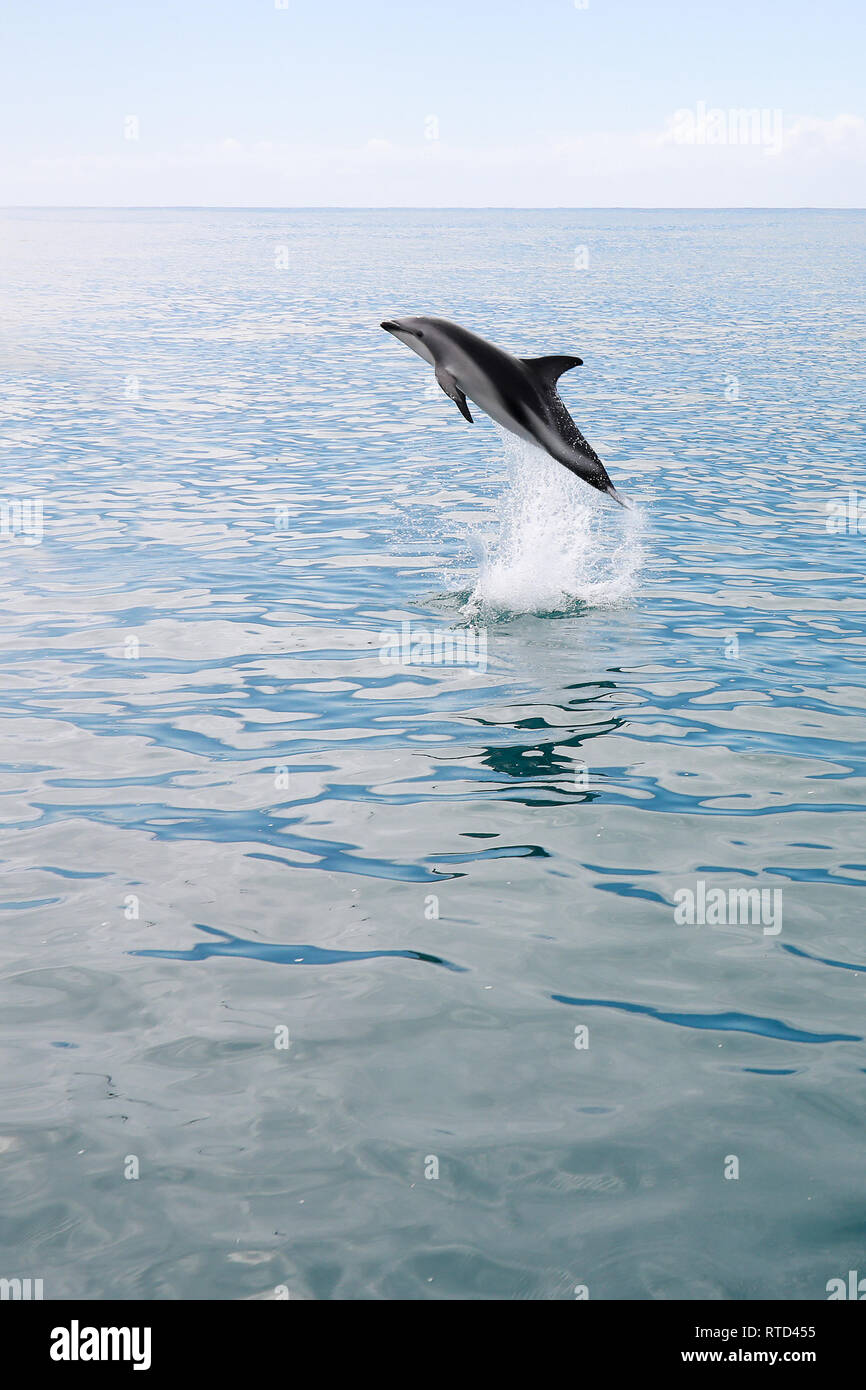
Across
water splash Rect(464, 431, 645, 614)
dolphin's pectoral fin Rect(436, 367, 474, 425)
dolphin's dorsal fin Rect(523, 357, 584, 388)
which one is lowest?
water splash Rect(464, 431, 645, 614)

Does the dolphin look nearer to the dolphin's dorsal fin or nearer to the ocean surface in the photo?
the dolphin's dorsal fin

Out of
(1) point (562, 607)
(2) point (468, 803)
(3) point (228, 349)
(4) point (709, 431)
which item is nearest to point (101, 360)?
(3) point (228, 349)

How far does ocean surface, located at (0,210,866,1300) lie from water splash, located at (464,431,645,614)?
0.08 m

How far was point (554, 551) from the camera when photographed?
54.5 feet

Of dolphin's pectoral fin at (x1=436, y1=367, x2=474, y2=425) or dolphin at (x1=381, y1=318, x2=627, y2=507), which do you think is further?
dolphin at (x1=381, y1=318, x2=627, y2=507)

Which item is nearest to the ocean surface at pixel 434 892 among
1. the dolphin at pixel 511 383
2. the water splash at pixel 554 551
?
the water splash at pixel 554 551

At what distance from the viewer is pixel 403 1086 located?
6406 millimetres

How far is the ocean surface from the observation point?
5480 millimetres

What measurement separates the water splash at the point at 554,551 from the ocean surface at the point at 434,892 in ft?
0.27

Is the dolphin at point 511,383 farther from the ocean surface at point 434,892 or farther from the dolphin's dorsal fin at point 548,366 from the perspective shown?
the ocean surface at point 434,892

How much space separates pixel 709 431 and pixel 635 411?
3.38 meters

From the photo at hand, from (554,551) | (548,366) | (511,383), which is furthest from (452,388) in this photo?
A: (554,551)

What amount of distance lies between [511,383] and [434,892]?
5.63m

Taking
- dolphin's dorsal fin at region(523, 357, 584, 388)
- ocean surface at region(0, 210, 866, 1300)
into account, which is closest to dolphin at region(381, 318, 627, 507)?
dolphin's dorsal fin at region(523, 357, 584, 388)
